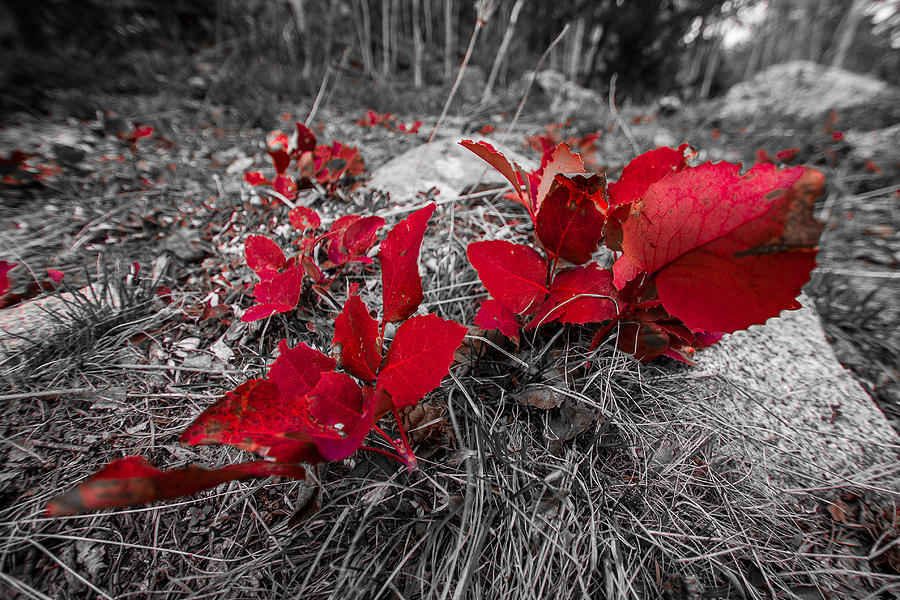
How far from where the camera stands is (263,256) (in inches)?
36.9

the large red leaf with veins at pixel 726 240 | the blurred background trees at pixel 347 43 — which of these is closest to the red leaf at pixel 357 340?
the large red leaf with veins at pixel 726 240

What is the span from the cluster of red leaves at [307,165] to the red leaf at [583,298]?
1033mm

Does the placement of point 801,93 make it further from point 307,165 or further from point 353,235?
point 353,235

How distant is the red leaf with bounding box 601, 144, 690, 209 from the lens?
790mm

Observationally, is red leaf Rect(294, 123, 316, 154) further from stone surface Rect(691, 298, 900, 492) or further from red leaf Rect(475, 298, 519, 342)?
stone surface Rect(691, 298, 900, 492)

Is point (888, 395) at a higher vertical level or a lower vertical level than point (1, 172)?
lower

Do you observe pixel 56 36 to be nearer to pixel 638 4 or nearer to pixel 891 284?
pixel 891 284

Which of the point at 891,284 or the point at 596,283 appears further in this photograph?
the point at 891,284

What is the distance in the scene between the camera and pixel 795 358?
3.63 ft

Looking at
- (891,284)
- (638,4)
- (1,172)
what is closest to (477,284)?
(1,172)

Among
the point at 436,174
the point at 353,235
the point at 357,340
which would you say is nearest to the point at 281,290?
the point at 353,235

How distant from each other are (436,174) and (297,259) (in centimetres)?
83

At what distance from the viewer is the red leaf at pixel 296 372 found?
61 cm

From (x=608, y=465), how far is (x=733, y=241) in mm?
515
